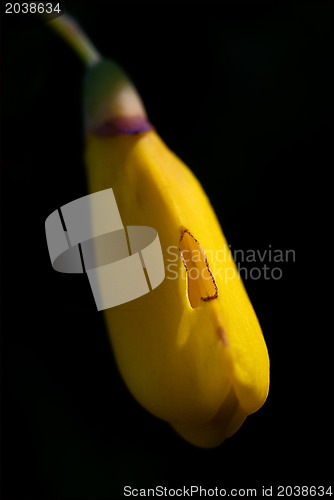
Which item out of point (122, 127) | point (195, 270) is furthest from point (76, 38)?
point (195, 270)

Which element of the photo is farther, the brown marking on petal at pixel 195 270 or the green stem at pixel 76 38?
the green stem at pixel 76 38

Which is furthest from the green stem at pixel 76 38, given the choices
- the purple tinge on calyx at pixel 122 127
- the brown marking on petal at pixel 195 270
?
the brown marking on petal at pixel 195 270

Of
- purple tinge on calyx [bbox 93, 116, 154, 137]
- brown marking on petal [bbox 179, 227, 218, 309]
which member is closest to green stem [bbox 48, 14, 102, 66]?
purple tinge on calyx [bbox 93, 116, 154, 137]

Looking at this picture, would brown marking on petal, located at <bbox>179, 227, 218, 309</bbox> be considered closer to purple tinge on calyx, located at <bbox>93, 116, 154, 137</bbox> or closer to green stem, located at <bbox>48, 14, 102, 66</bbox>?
Result: purple tinge on calyx, located at <bbox>93, 116, 154, 137</bbox>

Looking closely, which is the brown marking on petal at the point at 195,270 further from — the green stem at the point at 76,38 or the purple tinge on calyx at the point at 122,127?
the green stem at the point at 76,38

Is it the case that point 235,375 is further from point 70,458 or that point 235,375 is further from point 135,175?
point 70,458

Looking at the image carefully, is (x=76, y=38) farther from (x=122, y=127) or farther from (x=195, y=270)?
(x=195, y=270)
